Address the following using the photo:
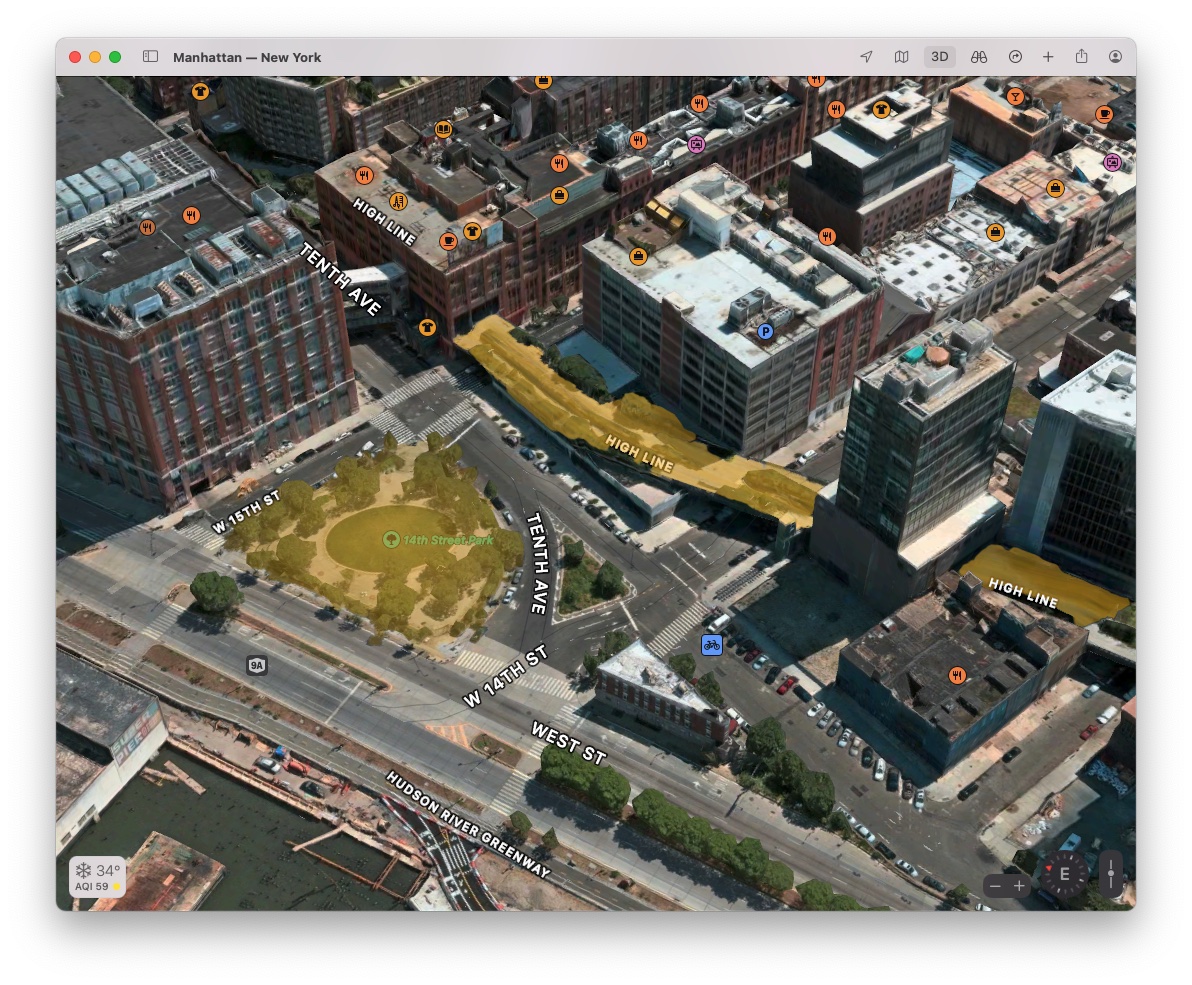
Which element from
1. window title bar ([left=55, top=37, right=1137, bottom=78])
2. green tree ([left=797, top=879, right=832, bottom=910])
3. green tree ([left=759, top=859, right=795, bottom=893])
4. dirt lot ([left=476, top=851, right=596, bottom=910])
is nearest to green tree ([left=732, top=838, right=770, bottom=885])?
green tree ([left=759, top=859, right=795, bottom=893])

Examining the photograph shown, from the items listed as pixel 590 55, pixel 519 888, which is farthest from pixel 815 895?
pixel 590 55

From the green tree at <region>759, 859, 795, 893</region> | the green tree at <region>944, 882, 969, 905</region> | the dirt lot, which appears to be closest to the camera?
the dirt lot

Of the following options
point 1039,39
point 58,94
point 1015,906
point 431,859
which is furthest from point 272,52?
point 1015,906

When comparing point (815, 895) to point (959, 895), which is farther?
point (959, 895)

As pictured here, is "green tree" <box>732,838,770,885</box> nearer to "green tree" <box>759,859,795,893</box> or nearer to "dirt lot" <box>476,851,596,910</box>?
"green tree" <box>759,859,795,893</box>

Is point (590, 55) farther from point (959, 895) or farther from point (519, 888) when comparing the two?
point (959, 895)

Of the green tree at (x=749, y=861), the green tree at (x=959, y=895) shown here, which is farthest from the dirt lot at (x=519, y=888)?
the green tree at (x=959, y=895)
